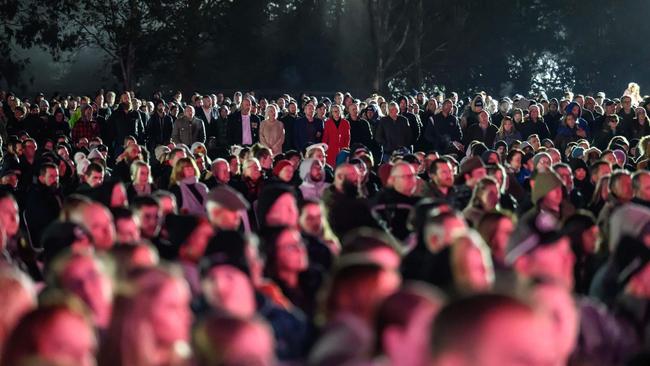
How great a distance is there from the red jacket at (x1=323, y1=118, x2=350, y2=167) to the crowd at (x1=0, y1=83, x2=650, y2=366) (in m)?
4.12

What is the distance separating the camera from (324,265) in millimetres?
7680

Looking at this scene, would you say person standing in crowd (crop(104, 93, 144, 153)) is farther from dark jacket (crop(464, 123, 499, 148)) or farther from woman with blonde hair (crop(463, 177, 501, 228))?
woman with blonde hair (crop(463, 177, 501, 228))

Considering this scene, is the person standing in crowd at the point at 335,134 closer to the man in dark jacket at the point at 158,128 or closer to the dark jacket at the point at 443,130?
the dark jacket at the point at 443,130

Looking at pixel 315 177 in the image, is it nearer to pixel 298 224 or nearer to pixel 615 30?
pixel 298 224

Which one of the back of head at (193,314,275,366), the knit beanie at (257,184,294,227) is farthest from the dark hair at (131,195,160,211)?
the back of head at (193,314,275,366)

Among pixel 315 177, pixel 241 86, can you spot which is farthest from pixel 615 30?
pixel 315 177

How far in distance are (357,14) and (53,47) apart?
52.3 feet

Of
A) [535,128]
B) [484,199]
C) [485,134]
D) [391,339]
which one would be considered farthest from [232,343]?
[535,128]

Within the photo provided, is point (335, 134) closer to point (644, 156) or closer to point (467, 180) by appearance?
point (644, 156)

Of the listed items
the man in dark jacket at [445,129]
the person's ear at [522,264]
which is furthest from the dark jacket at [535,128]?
the person's ear at [522,264]

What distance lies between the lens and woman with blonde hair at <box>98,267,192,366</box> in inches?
176

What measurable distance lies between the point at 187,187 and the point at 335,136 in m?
8.34

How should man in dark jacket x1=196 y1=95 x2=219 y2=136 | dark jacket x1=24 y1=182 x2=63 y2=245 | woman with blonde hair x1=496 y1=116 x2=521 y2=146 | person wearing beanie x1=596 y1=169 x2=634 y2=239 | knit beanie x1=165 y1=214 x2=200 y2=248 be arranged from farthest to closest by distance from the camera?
1. man in dark jacket x1=196 y1=95 x2=219 y2=136
2. woman with blonde hair x1=496 y1=116 x2=521 y2=146
3. dark jacket x1=24 y1=182 x2=63 y2=245
4. person wearing beanie x1=596 y1=169 x2=634 y2=239
5. knit beanie x1=165 y1=214 x2=200 y2=248

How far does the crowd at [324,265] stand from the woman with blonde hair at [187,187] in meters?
0.03
